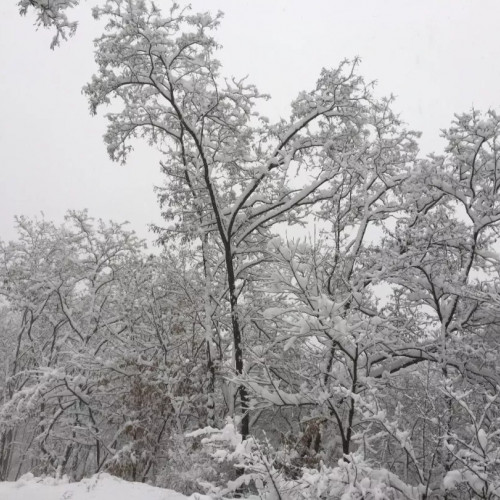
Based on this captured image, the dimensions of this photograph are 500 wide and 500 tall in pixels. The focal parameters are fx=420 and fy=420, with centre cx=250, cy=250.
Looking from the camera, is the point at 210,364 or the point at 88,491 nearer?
the point at 88,491

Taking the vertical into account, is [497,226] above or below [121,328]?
above

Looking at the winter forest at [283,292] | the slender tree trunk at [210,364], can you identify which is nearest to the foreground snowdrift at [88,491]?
the winter forest at [283,292]

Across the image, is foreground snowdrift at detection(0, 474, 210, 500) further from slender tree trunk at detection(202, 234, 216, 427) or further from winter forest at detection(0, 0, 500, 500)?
slender tree trunk at detection(202, 234, 216, 427)

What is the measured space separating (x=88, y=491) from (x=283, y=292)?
11.7ft

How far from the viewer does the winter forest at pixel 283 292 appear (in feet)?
16.2

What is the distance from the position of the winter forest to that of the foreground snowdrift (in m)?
0.79

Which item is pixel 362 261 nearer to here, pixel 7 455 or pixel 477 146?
pixel 477 146

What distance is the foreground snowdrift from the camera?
5.09 metres

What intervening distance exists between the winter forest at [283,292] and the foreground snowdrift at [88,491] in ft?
2.58

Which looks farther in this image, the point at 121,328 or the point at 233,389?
the point at 121,328

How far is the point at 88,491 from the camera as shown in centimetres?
536

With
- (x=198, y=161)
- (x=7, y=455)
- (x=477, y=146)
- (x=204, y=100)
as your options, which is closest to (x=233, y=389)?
(x=198, y=161)

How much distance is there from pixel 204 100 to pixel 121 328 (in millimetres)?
7431

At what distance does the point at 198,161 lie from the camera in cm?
1026
